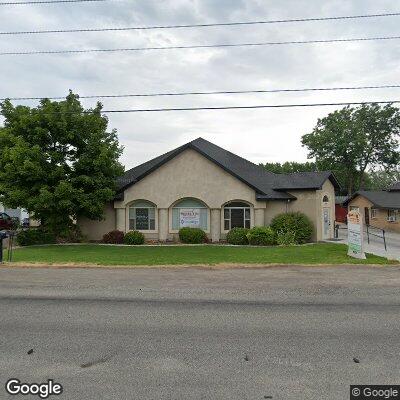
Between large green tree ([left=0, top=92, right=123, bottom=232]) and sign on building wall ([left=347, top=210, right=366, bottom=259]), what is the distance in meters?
13.8

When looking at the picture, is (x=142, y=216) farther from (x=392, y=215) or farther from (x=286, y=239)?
(x=392, y=215)

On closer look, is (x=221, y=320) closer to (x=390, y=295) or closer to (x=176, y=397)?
(x=176, y=397)

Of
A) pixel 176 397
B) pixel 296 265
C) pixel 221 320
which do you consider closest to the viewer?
pixel 176 397

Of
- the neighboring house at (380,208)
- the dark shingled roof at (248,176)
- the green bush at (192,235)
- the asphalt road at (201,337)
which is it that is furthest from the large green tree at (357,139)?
the asphalt road at (201,337)

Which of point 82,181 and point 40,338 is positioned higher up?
point 82,181

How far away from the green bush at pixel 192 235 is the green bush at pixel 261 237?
10.2 ft

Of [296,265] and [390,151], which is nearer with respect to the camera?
[296,265]

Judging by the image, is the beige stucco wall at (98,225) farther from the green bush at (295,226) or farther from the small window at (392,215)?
the small window at (392,215)

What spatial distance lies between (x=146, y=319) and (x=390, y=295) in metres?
6.51

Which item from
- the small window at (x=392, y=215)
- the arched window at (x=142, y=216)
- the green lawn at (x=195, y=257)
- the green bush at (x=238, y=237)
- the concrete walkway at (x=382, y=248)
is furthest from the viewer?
the small window at (x=392, y=215)

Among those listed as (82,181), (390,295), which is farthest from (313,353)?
(82,181)

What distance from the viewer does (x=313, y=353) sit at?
5.64 metres

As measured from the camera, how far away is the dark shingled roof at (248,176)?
941 inches

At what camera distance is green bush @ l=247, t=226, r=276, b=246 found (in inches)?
864
